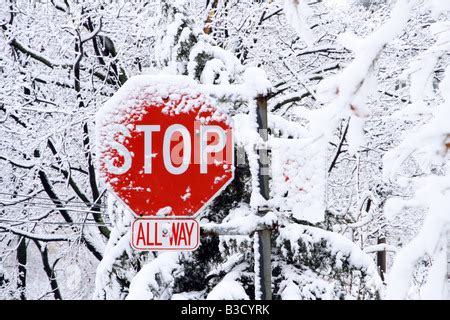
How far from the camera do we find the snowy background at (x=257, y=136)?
5.85ft

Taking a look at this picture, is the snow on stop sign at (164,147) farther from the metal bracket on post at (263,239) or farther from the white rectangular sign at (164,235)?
the metal bracket on post at (263,239)

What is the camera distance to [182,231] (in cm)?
298

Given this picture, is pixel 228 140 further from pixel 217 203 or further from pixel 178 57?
pixel 178 57

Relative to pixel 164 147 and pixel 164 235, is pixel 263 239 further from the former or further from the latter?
pixel 164 147

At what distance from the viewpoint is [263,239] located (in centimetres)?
315

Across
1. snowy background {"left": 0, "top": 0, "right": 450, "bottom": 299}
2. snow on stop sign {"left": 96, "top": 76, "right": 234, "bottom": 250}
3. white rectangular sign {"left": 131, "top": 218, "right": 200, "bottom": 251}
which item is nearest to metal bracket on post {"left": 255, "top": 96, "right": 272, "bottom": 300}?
snowy background {"left": 0, "top": 0, "right": 450, "bottom": 299}

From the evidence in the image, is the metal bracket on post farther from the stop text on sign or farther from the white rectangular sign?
the white rectangular sign

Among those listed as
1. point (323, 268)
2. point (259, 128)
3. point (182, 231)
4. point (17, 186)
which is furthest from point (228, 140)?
point (17, 186)

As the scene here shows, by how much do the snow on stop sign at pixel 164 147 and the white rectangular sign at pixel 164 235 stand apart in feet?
0.36

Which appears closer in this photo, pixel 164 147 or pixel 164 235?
pixel 164 235

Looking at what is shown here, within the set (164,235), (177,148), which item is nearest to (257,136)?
(177,148)

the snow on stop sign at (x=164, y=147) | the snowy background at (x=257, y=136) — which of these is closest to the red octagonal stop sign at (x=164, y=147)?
the snow on stop sign at (x=164, y=147)

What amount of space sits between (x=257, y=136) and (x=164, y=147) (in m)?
0.59
